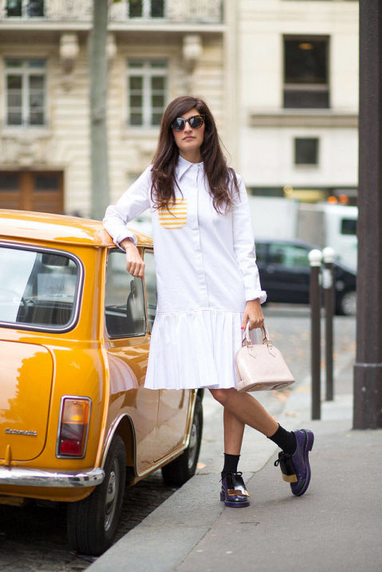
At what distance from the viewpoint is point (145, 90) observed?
30906mm

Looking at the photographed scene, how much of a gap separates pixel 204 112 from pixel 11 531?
2.31 meters

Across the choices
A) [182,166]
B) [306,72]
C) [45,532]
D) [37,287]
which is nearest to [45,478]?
[37,287]

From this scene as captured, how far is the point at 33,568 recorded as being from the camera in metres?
4.32

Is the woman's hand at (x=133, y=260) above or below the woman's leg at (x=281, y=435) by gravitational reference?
above

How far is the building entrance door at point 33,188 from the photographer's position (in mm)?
30891

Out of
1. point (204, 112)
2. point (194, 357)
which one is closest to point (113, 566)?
point (194, 357)

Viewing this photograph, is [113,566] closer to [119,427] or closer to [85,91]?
[119,427]

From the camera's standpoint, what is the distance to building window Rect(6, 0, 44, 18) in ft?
98.3

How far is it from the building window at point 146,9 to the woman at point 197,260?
2688cm

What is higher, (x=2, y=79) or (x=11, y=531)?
(x=2, y=79)

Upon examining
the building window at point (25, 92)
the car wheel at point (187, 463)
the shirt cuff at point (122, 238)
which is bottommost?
the car wheel at point (187, 463)

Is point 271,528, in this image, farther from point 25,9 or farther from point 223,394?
point 25,9

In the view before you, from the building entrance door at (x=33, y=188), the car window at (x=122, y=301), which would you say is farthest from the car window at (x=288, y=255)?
the car window at (x=122, y=301)

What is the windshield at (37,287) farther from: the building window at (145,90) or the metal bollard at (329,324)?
the building window at (145,90)
